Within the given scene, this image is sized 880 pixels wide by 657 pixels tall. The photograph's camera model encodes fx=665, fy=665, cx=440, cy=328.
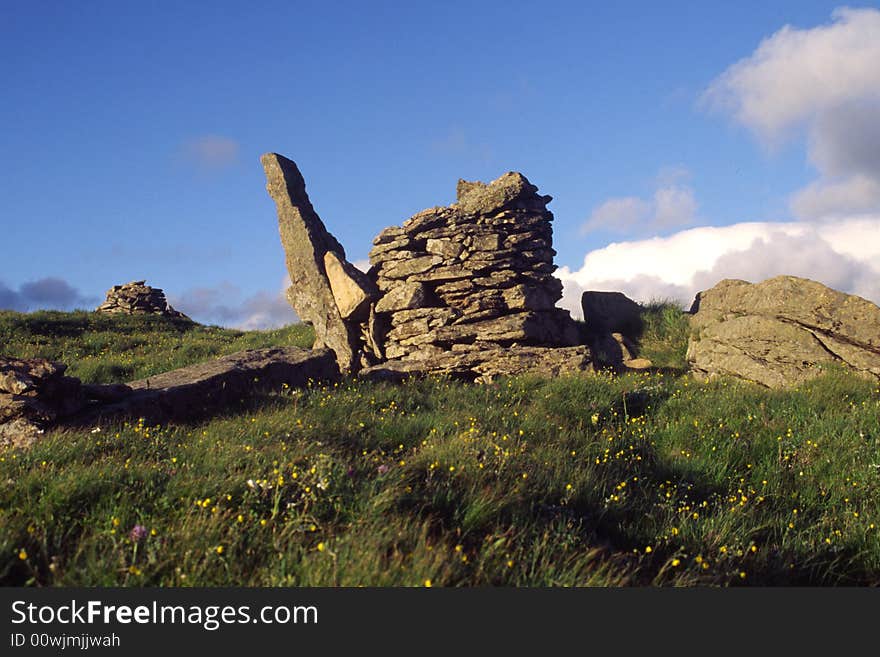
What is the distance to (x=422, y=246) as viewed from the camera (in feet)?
68.4

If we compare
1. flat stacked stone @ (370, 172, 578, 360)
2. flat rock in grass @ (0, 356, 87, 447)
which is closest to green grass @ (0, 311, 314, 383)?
flat stacked stone @ (370, 172, 578, 360)

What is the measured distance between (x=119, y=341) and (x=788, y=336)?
78.1ft

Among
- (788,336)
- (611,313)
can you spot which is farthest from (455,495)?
(611,313)

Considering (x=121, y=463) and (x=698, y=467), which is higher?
(x=121, y=463)

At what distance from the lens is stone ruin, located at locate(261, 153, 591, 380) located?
61.3ft

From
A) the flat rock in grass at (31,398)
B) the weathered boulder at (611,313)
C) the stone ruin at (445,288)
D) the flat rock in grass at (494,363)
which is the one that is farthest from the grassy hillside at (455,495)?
the weathered boulder at (611,313)

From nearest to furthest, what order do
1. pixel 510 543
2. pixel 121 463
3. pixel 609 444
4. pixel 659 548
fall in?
pixel 510 543, pixel 659 548, pixel 121 463, pixel 609 444

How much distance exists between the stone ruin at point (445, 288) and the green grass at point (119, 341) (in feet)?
13.8

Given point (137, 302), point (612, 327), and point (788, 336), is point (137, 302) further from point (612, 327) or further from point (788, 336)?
point (788, 336)

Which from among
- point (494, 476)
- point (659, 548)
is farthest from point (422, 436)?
→ point (659, 548)

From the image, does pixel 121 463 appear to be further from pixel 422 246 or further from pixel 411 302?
pixel 422 246

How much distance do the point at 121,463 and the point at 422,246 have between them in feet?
45.9

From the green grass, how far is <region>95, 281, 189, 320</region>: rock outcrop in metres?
2.21

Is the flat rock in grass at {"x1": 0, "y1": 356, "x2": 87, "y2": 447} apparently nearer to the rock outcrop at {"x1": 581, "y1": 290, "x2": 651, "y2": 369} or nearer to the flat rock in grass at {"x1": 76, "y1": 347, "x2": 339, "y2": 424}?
the flat rock in grass at {"x1": 76, "y1": 347, "x2": 339, "y2": 424}
